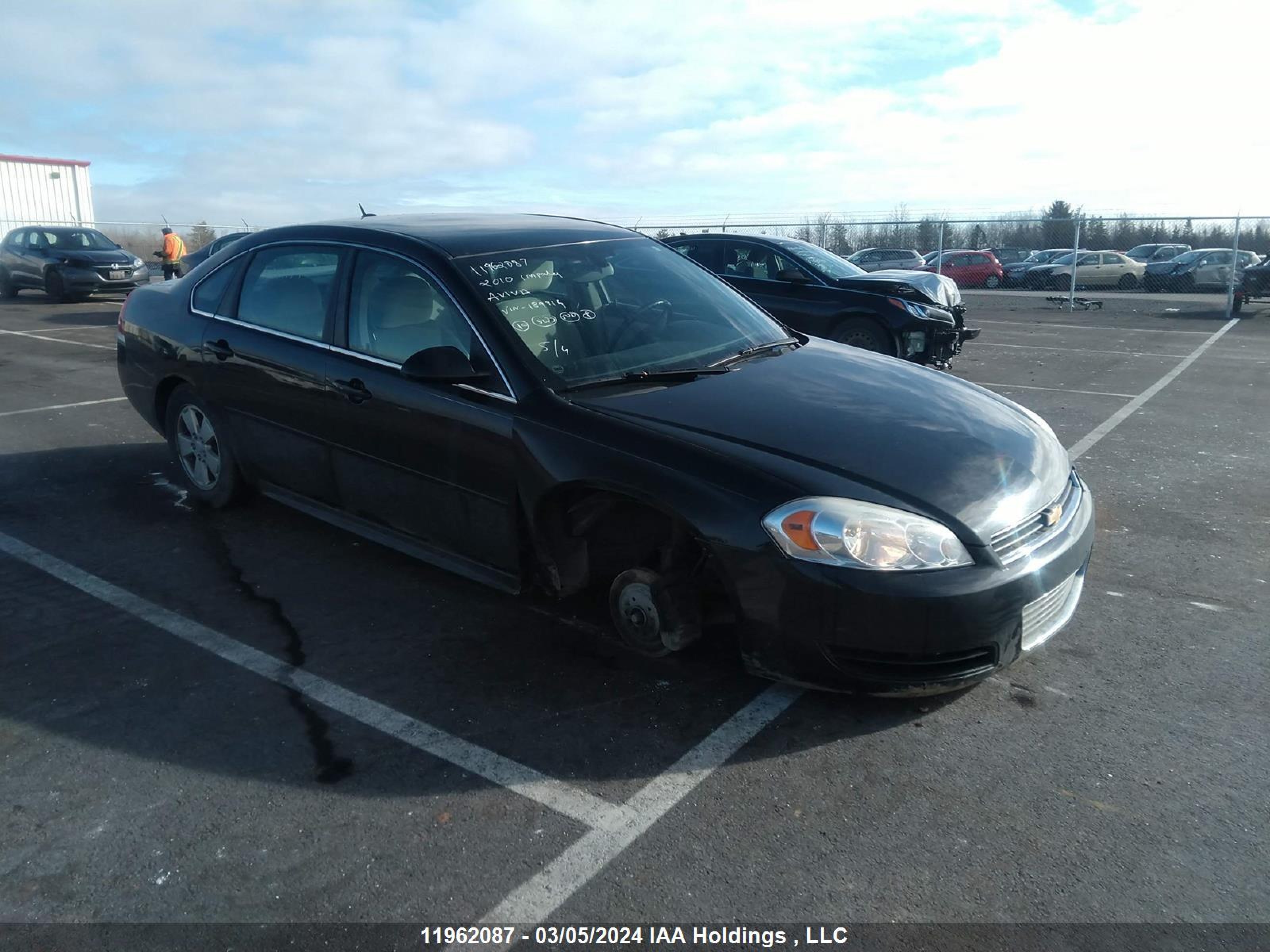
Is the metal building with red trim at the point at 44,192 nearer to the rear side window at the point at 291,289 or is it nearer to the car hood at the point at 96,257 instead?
the car hood at the point at 96,257

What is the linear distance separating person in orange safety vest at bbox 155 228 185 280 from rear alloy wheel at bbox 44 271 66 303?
1.94m

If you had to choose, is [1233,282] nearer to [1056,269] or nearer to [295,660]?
→ [1056,269]

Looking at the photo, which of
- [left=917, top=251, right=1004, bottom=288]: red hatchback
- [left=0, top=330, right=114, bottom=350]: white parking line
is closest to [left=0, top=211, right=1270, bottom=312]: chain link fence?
[left=917, top=251, right=1004, bottom=288]: red hatchback

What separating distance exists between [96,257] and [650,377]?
777 inches

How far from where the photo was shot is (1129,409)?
9.27 meters

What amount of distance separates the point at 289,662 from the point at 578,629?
3.74 feet

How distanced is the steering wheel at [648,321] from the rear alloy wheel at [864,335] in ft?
22.2

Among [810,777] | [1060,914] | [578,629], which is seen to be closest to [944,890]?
[1060,914]

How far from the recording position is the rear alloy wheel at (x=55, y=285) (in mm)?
19859

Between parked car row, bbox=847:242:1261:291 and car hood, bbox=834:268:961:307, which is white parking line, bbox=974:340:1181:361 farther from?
parked car row, bbox=847:242:1261:291

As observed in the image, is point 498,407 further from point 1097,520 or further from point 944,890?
point 1097,520

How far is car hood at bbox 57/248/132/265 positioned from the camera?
20.0 m

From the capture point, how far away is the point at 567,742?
3326 mm

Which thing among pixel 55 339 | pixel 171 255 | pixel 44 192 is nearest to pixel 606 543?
pixel 55 339
